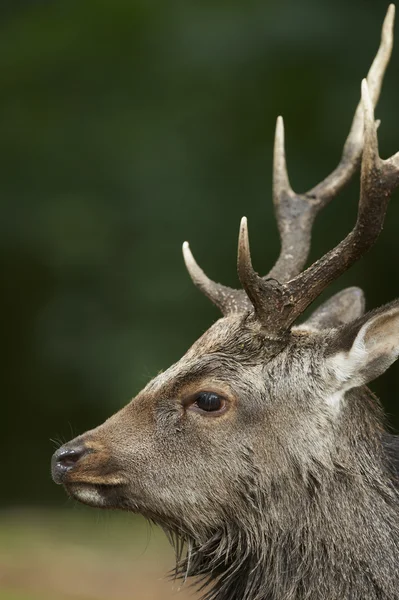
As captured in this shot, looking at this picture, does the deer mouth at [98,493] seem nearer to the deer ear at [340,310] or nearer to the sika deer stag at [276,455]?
the sika deer stag at [276,455]

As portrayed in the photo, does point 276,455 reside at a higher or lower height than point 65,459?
lower

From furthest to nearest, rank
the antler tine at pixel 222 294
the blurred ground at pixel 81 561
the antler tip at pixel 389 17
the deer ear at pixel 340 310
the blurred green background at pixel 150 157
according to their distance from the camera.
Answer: the blurred green background at pixel 150 157 → the blurred ground at pixel 81 561 → the antler tip at pixel 389 17 → the deer ear at pixel 340 310 → the antler tine at pixel 222 294

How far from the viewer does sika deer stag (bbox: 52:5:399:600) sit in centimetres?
385

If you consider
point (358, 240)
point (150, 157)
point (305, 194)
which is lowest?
point (358, 240)

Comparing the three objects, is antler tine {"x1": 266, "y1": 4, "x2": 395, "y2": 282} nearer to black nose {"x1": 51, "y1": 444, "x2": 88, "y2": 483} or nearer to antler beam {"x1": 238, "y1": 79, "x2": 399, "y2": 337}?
Answer: antler beam {"x1": 238, "y1": 79, "x2": 399, "y2": 337}

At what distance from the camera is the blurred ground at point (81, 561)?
6441 millimetres

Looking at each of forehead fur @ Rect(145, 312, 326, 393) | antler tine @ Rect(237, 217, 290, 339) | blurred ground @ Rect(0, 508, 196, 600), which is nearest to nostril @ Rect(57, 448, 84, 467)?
forehead fur @ Rect(145, 312, 326, 393)

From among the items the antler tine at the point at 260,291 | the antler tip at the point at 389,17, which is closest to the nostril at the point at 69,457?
the antler tine at the point at 260,291

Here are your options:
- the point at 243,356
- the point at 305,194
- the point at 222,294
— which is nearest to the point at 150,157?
the point at 305,194

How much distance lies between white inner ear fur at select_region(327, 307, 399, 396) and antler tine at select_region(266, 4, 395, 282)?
2.90 feet

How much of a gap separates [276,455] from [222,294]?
940 mm

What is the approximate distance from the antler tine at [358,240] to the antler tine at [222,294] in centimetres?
47

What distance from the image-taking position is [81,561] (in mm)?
7113

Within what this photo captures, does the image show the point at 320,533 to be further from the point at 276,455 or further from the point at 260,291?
the point at 260,291
